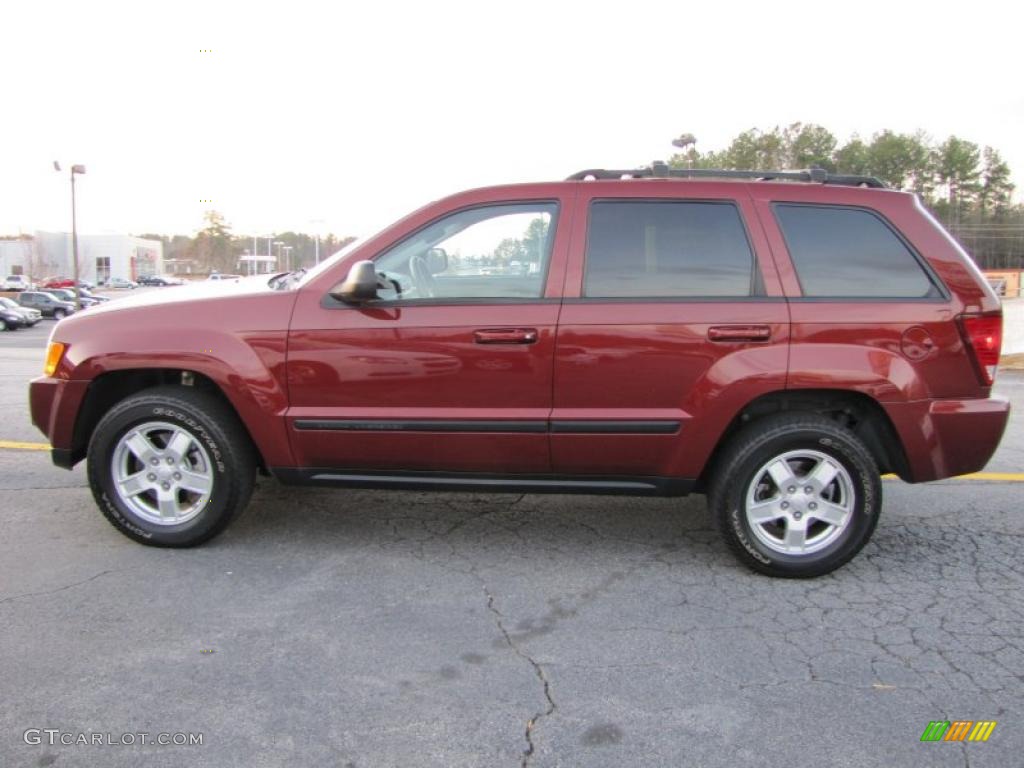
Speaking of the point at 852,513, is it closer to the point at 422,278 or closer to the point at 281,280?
the point at 422,278

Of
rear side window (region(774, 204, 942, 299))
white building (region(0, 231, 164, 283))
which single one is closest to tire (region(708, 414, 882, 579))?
rear side window (region(774, 204, 942, 299))

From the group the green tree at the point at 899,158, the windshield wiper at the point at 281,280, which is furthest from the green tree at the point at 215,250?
the windshield wiper at the point at 281,280

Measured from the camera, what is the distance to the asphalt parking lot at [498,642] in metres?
2.36

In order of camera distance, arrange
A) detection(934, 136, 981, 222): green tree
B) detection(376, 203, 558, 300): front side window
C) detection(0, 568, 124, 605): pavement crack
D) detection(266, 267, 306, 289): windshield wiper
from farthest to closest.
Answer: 1. detection(934, 136, 981, 222): green tree
2. detection(266, 267, 306, 289): windshield wiper
3. detection(376, 203, 558, 300): front side window
4. detection(0, 568, 124, 605): pavement crack

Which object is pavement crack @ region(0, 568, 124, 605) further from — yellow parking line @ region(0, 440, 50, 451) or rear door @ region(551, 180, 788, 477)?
yellow parking line @ region(0, 440, 50, 451)

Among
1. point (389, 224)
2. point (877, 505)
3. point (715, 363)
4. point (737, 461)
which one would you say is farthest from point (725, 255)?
point (389, 224)

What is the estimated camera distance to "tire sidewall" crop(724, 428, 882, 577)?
136 inches

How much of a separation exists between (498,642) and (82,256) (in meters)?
107

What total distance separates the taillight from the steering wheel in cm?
244

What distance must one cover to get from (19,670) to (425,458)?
1.77 metres

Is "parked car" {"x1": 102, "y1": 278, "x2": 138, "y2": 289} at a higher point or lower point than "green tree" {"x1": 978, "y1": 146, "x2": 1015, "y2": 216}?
lower

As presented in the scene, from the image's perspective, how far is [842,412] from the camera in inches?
148

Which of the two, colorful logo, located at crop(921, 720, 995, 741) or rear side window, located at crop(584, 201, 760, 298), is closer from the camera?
colorful logo, located at crop(921, 720, 995, 741)

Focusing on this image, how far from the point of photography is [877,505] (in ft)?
11.5
